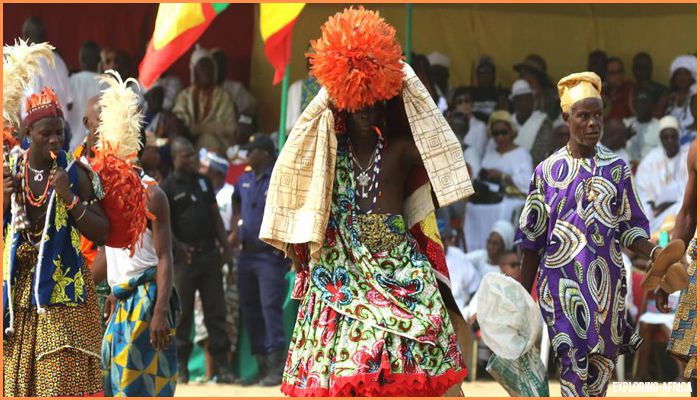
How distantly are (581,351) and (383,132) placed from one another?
1.94 m

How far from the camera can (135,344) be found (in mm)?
9328

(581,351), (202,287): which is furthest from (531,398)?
(202,287)

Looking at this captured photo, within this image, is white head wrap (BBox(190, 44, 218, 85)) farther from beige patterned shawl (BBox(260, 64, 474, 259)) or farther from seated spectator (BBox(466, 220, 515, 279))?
beige patterned shawl (BBox(260, 64, 474, 259))

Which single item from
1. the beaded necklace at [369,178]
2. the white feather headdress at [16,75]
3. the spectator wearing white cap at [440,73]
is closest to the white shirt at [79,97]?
the spectator wearing white cap at [440,73]

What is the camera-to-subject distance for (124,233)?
8086 mm

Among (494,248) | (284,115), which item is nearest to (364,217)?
(284,115)

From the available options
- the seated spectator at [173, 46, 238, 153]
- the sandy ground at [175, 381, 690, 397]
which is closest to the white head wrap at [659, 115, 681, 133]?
the sandy ground at [175, 381, 690, 397]

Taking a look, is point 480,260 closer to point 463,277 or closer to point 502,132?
point 463,277

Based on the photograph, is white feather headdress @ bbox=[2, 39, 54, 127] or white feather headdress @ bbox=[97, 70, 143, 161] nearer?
white feather headdress @ bbox=[2, 39, 54, 127]

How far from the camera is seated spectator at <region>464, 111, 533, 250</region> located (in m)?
14.4

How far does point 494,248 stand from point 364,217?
21.0 ft

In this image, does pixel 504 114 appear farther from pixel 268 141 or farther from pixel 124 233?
pixel 124 233

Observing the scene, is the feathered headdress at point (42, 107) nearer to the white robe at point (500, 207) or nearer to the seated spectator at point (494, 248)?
the seated spectator at point (494, 248)

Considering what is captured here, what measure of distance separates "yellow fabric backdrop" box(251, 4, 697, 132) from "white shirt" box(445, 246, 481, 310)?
2.74 metres
